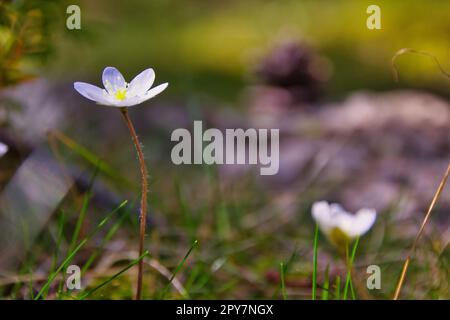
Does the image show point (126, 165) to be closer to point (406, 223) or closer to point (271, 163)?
point (271, 163)

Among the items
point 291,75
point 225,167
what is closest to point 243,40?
point 291,75

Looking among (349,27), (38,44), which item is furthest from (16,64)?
(349,27)

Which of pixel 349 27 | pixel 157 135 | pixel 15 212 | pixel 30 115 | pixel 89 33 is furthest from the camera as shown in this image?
pixel 349 27

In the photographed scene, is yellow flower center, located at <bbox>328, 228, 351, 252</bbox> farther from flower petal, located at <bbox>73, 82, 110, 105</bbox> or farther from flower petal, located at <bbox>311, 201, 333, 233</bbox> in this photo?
flower petal, located at <bbox>73, 82, 110, 105</bbox>

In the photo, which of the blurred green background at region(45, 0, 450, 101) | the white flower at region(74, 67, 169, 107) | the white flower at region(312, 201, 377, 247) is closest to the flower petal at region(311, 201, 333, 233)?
the white flower at region(312, 201, 377, 247)

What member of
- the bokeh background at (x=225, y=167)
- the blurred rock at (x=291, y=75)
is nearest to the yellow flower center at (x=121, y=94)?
the bokeh background at (x=225, y=167)

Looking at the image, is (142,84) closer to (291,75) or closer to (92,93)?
(92,93)
